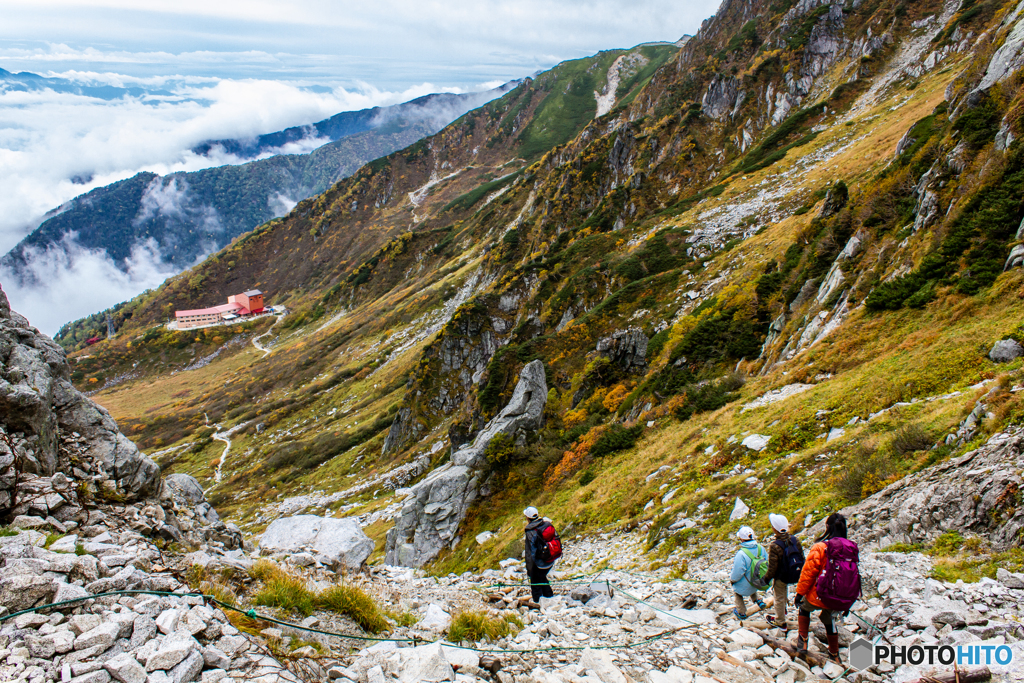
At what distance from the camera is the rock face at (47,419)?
992 cm

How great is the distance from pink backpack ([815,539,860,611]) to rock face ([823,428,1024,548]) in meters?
2.10

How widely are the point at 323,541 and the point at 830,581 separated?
1338cm

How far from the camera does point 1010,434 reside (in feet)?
24.9

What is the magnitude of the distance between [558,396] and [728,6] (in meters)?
119

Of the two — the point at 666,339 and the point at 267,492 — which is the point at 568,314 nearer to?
the point at 666,339

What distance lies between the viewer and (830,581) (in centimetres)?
671

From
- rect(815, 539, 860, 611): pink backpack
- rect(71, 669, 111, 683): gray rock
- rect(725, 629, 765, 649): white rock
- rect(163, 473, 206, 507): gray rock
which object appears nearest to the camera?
rect(71, 669, 111, 683): gray rock

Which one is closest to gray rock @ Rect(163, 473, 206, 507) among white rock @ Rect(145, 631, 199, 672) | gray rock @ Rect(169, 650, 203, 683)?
white rock @ Rect(145, 631, 199, 672)

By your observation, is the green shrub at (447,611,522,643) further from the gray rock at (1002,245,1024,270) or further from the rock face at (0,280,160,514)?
the gray rock at (1002,245,1024,270)

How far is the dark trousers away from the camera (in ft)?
36.7

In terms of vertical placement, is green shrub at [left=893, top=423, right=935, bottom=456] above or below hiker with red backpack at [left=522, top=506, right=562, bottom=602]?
above

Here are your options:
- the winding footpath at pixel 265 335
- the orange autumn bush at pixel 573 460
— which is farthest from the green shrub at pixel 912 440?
the winding footpath at pixel 265 335

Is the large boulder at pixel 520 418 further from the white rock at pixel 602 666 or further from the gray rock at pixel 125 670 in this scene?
the gray rock at pixel 125 670

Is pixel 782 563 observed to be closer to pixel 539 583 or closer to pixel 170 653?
pixel 539 583
